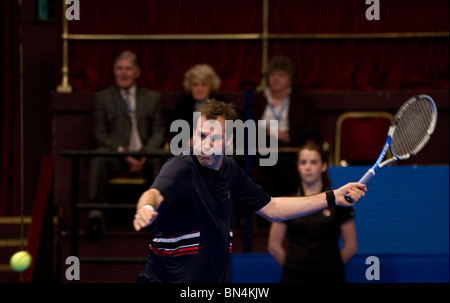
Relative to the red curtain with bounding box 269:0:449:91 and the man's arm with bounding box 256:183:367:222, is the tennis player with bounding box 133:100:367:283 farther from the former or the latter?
the red curtain with bounding box 269:0:449:91

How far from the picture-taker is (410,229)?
17.1 feet

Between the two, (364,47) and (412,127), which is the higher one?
(364,47)

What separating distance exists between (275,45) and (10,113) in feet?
8.91

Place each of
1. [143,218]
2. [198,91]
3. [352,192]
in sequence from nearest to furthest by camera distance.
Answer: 1. [143,218]
2. [352,192]
3. [198,91]

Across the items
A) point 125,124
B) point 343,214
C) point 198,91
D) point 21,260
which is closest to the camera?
point 343,214

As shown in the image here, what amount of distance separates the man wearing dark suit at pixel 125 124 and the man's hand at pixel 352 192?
8.22 feet

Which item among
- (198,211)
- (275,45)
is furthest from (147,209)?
(275,45)

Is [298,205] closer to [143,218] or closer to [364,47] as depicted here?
[143,218]

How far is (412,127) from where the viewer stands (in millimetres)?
3930

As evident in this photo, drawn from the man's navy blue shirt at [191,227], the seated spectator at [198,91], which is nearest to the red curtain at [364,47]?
the seated spectator at [198,91]

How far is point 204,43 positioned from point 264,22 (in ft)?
2.08

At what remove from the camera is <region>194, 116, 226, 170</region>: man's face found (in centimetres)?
305

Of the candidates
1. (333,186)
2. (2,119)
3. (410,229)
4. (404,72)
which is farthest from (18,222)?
(404,72)

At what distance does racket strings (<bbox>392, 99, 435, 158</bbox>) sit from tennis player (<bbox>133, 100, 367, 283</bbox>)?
68cm
